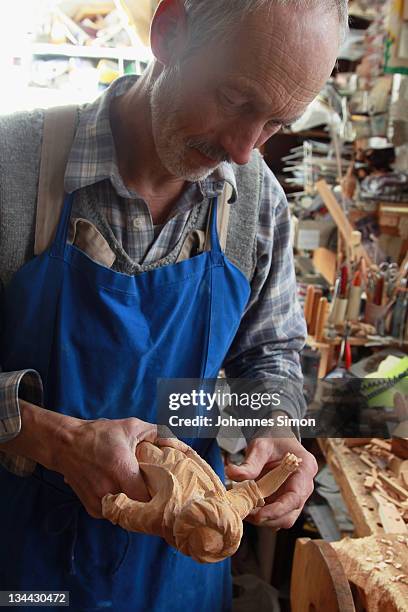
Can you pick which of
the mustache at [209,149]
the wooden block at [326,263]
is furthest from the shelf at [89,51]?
the mustache at [209,149]

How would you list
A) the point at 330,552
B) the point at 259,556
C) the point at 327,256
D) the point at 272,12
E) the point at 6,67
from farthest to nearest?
the point at 327,256, the point at 6,67, the point at 259,556, the point at 330,552, the point at 272,12

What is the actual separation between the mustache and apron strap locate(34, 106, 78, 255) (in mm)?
251

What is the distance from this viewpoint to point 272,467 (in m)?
0.93

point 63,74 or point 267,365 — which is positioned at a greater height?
point 63,74

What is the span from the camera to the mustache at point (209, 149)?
99 cm

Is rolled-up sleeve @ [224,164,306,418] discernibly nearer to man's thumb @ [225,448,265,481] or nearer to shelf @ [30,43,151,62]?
man's thumb @ [225,448,265,481]

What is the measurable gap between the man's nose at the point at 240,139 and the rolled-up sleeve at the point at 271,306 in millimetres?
302

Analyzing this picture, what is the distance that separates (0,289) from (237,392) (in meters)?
0.50

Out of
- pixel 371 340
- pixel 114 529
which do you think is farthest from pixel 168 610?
pixel 371 340

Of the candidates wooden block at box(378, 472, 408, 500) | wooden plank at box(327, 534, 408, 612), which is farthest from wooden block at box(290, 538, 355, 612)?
wooden block at box(378, 472, 408, 500)

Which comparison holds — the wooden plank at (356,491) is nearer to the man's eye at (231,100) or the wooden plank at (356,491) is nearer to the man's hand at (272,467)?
the man's hand at (272,467)

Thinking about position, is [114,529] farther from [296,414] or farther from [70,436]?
[296,414]

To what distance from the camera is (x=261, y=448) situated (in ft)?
3.00

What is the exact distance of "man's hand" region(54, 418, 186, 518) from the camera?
823 mm
